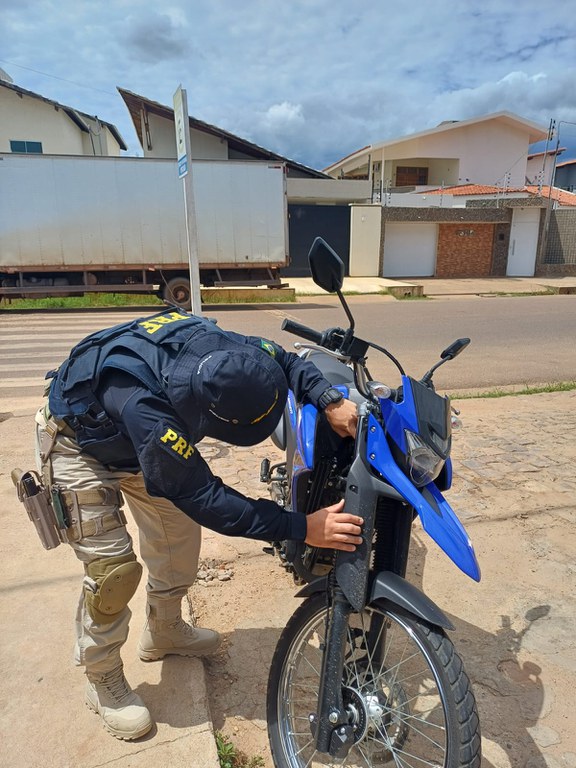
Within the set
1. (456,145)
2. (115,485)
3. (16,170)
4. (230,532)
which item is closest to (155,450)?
(230,532)

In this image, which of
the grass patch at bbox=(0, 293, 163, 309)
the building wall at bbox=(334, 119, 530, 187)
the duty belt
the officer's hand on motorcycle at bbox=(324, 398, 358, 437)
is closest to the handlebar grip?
the officer's hand on motorcycle at bbox=(324, 398, 358, 437)

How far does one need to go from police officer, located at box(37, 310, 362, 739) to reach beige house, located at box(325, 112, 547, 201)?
28603 millimetres

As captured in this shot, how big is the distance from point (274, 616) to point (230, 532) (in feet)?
4.00

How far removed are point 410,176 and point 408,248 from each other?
406 inches

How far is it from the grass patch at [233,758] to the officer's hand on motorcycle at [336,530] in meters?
0.87

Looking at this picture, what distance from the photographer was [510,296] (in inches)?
709

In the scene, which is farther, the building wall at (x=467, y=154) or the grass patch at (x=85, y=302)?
the building wall at (x=467, y=154)

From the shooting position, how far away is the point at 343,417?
1855 mm

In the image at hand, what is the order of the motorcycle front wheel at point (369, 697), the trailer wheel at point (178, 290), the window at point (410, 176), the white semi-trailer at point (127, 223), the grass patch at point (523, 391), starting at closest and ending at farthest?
the motorcycle front wheel at point (369, 697)
the grass patch at point (523, 391)
the white semi-trailer at point (127, 223)
the trailer wheel at point (178, 290)
the window at point (410, 176)

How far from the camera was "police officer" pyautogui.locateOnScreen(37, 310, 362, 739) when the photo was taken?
4.97 ft

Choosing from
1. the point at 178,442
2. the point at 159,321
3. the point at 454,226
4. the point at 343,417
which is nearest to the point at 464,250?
the point at 454,226

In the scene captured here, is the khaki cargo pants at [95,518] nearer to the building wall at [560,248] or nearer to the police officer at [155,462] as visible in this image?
the police officer at [155,462]

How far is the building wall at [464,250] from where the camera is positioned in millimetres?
23656

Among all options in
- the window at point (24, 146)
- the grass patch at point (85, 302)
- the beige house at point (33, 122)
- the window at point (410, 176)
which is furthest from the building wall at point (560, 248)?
the window at point (24, 146)
